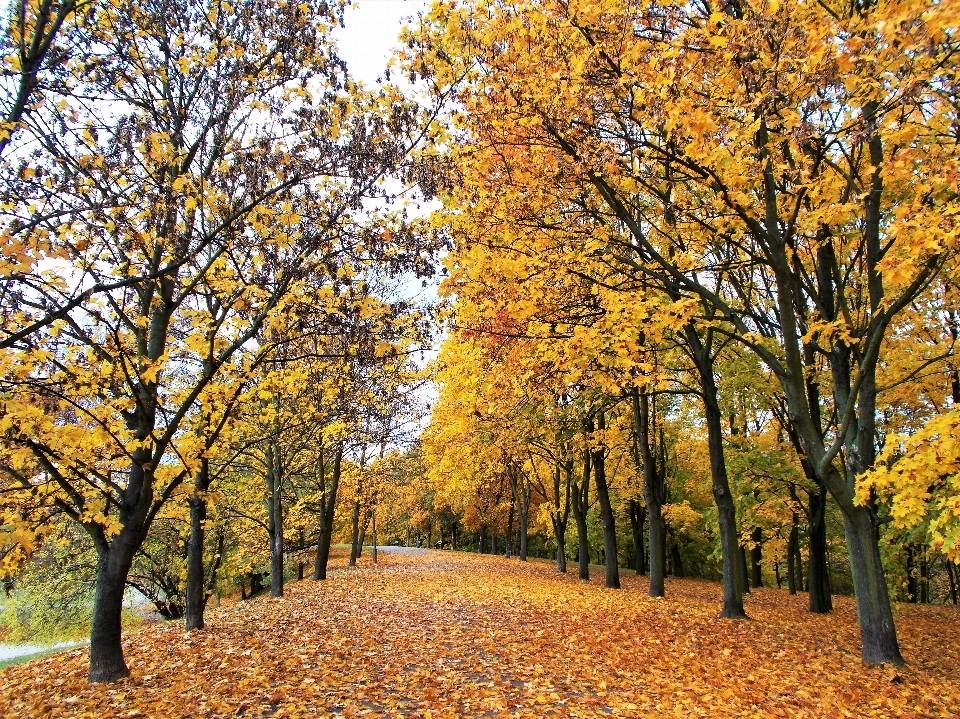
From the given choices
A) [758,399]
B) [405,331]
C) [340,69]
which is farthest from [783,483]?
[340,69]

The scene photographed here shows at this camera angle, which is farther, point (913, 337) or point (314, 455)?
point (314, 455)

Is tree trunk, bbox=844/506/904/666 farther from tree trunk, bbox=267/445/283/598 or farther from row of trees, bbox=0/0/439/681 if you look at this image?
tree trunk, bbox=267/445/283/598

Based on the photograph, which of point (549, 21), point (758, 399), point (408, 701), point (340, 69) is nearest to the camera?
point (408, 701)

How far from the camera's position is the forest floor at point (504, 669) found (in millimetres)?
5754

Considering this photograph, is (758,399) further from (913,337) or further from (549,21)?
(549,21)

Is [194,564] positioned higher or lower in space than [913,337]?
lower

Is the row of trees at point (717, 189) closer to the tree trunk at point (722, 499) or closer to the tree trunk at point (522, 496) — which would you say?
the tree trunk at point (722, 499)

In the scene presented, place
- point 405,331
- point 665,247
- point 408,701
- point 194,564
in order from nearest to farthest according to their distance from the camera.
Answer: point 408,701 → point 405,331 → point 665,247 → point 194,564

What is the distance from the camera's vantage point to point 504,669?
23.6 feet

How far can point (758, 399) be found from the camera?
49.6 feet

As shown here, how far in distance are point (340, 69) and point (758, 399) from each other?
13401 mm

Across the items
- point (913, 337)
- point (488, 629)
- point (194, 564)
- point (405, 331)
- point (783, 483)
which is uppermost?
point (913, 337)

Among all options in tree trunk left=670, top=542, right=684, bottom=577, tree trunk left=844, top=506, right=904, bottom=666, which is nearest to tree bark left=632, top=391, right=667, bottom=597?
tree trunk left=844, top=506, right=904, bottom=666

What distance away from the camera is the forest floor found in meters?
5.75
